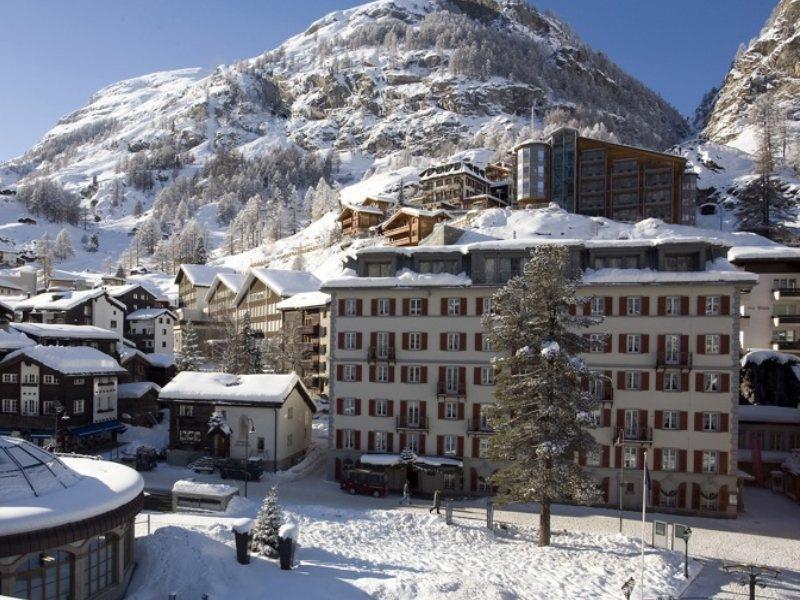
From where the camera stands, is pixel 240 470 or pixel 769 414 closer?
pixel 240 470

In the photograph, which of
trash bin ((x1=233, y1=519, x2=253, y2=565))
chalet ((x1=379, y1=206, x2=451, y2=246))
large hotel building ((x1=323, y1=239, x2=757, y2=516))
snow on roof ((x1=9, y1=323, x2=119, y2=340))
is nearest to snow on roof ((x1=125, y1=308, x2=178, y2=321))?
snow on roof ((x1=9, y1=323, x2=119, y2=340))

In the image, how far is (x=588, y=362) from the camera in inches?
1554

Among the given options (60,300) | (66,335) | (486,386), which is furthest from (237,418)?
(60,300)

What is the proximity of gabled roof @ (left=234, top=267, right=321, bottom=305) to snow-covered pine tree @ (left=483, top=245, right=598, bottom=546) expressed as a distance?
55.9 meters

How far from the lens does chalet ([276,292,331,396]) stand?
2704 inches

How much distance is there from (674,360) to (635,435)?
5.29 metres

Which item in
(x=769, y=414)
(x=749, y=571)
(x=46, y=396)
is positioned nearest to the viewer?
(x=749, y=571)

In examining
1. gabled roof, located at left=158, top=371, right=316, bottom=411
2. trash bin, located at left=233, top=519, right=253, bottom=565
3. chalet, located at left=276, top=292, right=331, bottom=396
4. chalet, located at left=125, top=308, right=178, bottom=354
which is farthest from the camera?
chalet, located at left=125, top=308, right=178, bottom=354

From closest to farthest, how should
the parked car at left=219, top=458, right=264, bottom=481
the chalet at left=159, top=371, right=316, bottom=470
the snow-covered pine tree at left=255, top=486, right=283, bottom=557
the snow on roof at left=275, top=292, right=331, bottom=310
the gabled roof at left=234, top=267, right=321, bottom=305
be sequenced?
the snow-covered pine tree at left=255, top=486, right=283, bottom=557
the parked car at left=219, top=458, right=264, bottom=481
the chalet at left=159, top=371, right=316, bottom=470
the snow on roof at left=275, top=292, right=331, bottom=310
the gabled roof at left=234, top=267, right=321, bottom=305

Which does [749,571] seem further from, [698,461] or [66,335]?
[66,335]

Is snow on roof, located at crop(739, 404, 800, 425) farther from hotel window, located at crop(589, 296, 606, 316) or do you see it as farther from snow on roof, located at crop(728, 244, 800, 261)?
snow on roof, located at crop(728, 244, 800, 261)

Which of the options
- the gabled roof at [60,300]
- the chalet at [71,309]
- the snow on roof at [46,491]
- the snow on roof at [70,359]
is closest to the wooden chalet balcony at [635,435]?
the snow on roof at [46,491]

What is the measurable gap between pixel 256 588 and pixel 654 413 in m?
27.8

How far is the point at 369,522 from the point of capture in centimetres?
3130
